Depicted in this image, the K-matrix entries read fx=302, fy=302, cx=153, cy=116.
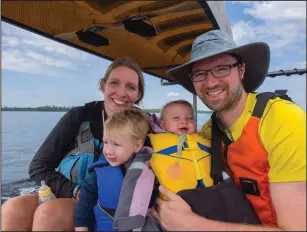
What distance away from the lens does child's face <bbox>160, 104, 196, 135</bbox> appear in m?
1.66

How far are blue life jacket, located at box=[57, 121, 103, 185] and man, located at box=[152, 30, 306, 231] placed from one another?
58 centimetres

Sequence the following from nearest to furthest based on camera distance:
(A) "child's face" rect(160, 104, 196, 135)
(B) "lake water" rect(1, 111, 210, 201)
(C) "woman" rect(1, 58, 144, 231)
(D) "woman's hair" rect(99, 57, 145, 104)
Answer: (A) "child's face" rect(160, 104, 196, 135)
(C) "woman" rect(1, 58, 144, 231)
(D) "woman's hair" rect(99, 57, 145, 104)
(B) "lake water" rect(1, 111, 210, 201)

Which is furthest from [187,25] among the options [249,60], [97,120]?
[97,120]

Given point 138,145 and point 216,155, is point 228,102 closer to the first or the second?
point 216,155

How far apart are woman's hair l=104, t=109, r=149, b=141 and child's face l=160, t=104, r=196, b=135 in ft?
0.45

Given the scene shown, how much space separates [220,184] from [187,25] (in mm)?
1044

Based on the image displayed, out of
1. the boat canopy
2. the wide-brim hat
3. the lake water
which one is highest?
the boat canopy

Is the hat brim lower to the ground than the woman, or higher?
higher

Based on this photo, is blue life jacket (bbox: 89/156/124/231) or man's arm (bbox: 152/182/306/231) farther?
blue life jacket (bbox: 89/156/124/231)

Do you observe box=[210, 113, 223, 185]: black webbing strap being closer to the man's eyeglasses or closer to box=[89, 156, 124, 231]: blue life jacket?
the man's eyeglasses

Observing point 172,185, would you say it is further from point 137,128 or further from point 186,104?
point 186,104

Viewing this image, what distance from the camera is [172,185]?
4.73ft

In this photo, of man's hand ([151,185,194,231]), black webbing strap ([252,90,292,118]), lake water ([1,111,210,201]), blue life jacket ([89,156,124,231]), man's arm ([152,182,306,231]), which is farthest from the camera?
lake water ([1,111,210,201])

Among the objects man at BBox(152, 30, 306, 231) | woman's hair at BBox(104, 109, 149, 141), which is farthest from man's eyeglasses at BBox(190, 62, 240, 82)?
woman's hair at BBox(104, 109, 149, 141)
